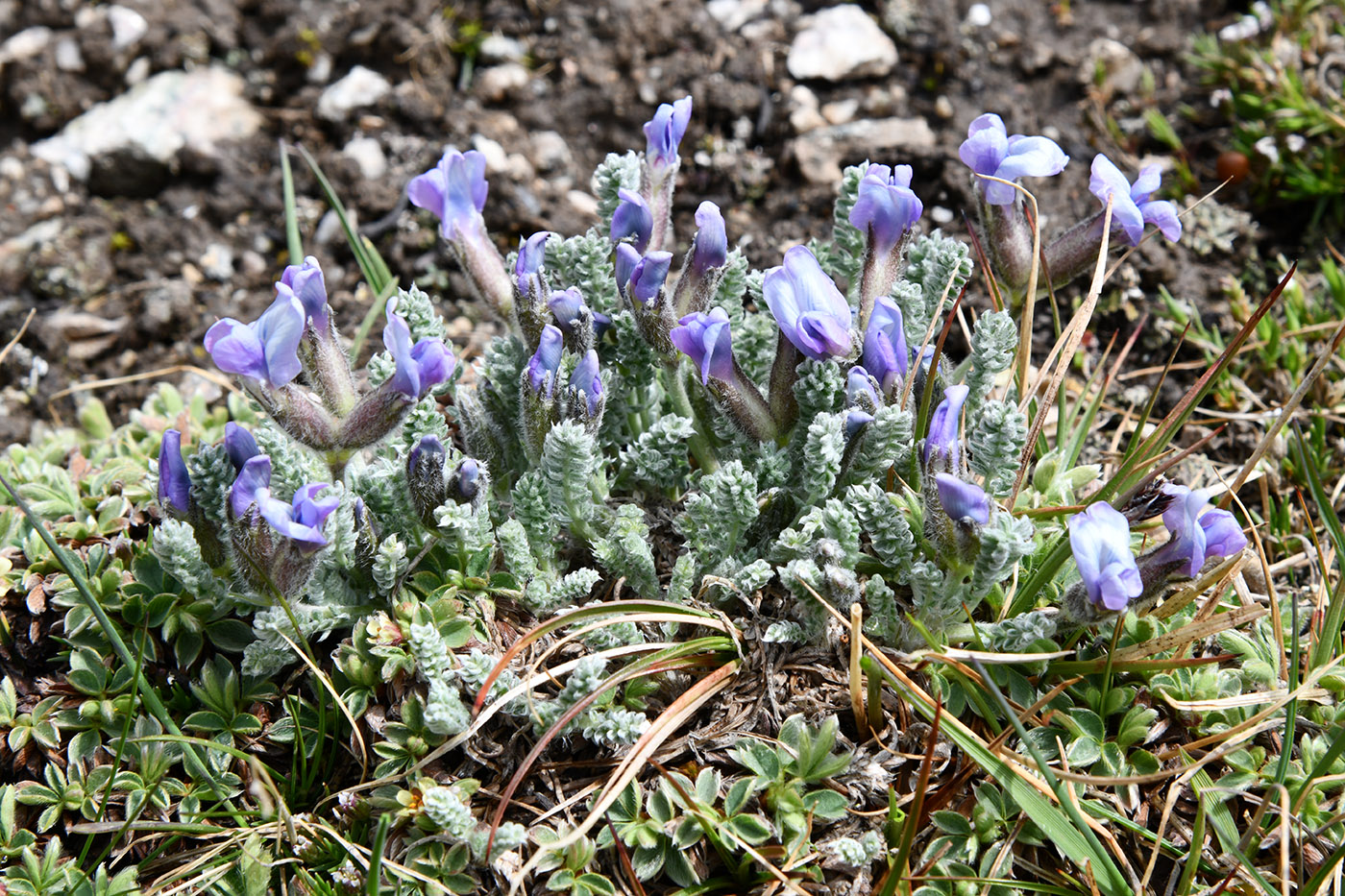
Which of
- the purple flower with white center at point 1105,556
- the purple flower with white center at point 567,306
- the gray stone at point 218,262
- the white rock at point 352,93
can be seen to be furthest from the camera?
the white rock at point 352,93

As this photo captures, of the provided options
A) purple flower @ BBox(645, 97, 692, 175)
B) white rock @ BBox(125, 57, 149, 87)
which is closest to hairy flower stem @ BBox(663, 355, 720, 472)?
purple flower @ BBox(645, 97, 692, 175)

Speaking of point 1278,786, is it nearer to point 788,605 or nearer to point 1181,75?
point 788,605

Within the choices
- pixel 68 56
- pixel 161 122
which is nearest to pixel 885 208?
pixel 161 122

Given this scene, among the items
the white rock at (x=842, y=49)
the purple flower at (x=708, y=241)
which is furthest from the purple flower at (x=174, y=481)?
the white rock at (x=842, y=49)

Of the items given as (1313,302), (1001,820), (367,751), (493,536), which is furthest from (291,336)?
(1313,302)

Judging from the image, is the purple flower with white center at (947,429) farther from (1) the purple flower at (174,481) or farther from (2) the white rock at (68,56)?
(2) the white rock at (68,56)

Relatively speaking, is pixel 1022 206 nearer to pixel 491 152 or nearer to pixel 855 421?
pixel 855 421
